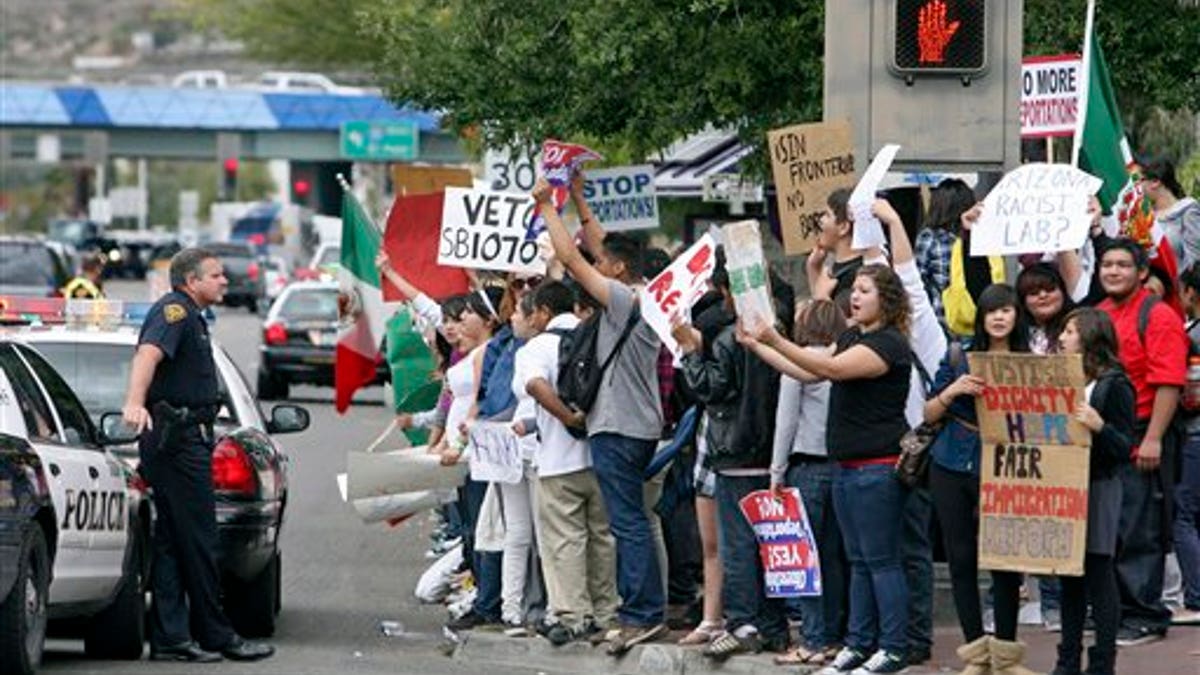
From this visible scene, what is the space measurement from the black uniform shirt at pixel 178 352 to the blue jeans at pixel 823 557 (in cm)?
276

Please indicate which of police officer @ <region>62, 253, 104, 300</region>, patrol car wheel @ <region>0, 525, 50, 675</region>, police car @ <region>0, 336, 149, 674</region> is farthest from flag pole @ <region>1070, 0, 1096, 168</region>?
police officer @ <region>62, 253, 104, 300</region>

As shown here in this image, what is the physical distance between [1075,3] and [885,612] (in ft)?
26.1

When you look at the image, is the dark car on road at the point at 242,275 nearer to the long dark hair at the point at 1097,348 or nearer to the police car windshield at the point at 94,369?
the police car windshield at the point at 94,369

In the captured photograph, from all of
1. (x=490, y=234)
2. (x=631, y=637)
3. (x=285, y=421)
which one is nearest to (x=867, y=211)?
(x=631, y=637)

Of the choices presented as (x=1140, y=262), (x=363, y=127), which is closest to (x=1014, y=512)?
(x=1140, y=262)

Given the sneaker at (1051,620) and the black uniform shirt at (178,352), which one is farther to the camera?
the sneaker at (1051,620)

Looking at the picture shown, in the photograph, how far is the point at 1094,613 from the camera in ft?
41.9

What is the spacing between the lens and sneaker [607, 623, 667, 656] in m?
15.0

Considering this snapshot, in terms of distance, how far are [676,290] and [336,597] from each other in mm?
4871

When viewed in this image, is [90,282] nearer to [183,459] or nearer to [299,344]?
[299,344]

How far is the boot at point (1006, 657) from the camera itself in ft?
41.9

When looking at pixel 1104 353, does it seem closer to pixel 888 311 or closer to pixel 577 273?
pixel 888 311

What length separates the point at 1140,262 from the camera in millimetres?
14148

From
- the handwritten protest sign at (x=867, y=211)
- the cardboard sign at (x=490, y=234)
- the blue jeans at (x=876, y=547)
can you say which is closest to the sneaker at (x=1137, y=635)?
the blue jeans at (x=876, y=547)
